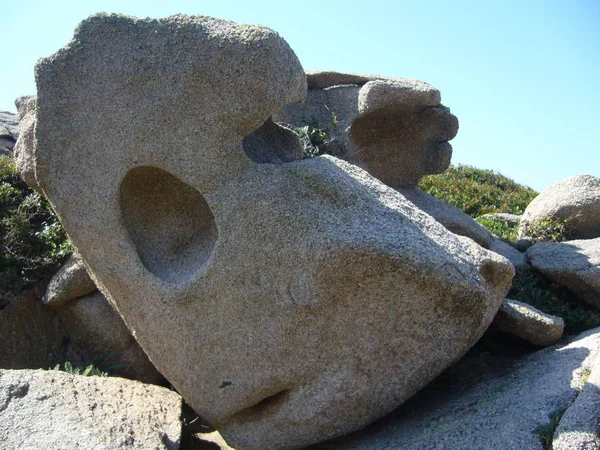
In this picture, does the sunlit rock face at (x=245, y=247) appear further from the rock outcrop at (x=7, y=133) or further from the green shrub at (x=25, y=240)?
the rock outcrop at (x=7, y=133)

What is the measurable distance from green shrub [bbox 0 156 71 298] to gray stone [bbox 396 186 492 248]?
3408 millimetres

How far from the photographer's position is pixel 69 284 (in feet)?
17.8

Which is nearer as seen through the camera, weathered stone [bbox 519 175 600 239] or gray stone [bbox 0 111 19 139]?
weathered stone [bbox 519 175 600 239]

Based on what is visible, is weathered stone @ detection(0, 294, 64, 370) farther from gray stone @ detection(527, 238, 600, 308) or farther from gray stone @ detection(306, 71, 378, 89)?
gray stone @ detection(527, 238, 600, 308)

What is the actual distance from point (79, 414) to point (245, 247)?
1.42m

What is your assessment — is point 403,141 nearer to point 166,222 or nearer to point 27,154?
point 166,222

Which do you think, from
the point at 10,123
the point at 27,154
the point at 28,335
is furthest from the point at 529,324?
the point at 10,123

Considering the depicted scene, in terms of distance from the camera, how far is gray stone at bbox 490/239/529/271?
571 cm

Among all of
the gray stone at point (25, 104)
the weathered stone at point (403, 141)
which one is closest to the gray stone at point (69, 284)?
the gray stone at point (25, 104)

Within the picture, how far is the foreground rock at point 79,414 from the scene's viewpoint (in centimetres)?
356

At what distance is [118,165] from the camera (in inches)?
170

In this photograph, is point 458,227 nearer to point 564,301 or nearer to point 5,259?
point 564,301

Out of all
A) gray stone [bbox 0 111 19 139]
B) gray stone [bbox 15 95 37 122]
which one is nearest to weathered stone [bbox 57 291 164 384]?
gray stone [bbox 15 95 37 122]

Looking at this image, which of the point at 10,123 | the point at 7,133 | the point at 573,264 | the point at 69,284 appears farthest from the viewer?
the point at 10,123
